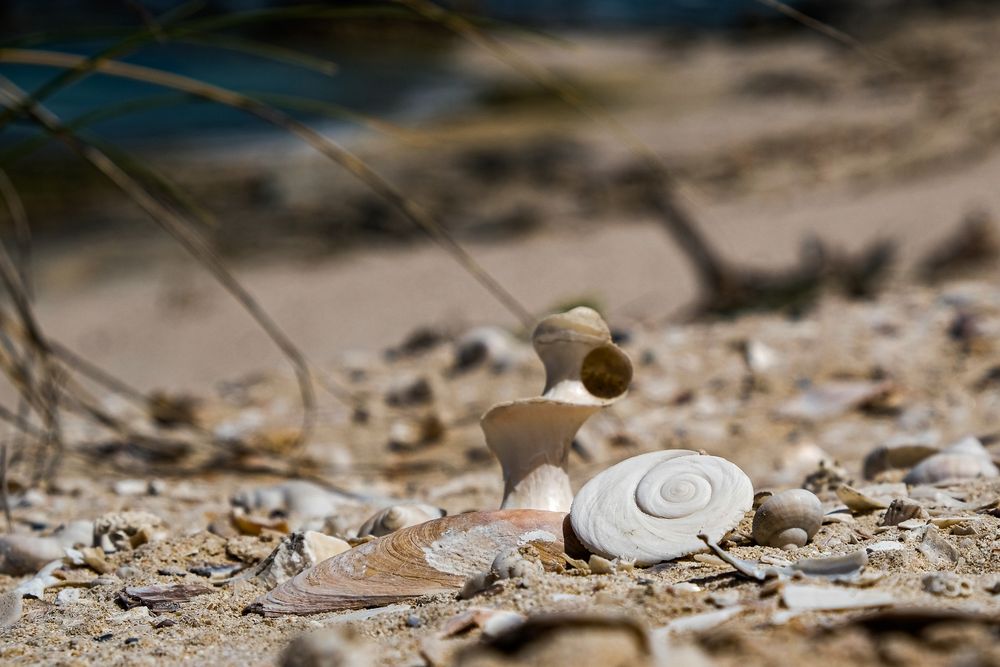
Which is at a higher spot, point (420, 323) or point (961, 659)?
point (420, 323)

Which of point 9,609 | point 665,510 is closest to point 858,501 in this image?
point 665,510

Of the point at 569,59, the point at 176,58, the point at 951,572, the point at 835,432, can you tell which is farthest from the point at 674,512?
the point at 176,58

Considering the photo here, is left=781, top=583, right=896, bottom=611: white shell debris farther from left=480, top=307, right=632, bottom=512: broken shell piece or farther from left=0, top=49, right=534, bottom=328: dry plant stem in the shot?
left=0, top=49, right=534, bottom=328: dry plant stem

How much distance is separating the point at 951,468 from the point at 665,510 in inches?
34.0

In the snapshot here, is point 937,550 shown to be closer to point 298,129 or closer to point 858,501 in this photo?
point 858,501

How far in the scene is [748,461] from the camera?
2.77 m

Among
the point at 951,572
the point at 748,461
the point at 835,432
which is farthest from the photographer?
the point at 835,432

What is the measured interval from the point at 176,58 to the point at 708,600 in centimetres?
1188

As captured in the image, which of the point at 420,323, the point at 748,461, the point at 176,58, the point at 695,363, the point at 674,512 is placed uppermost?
the point at 176,58

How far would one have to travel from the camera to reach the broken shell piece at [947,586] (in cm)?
129

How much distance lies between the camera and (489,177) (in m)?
7.95

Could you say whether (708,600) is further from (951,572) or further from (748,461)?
(748,461)

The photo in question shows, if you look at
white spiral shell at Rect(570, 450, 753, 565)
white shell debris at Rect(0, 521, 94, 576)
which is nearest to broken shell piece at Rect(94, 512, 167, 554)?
→ white shell debris at Rect(0, 521, 94, 576)

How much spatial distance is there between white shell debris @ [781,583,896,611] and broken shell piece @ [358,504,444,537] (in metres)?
0.74
